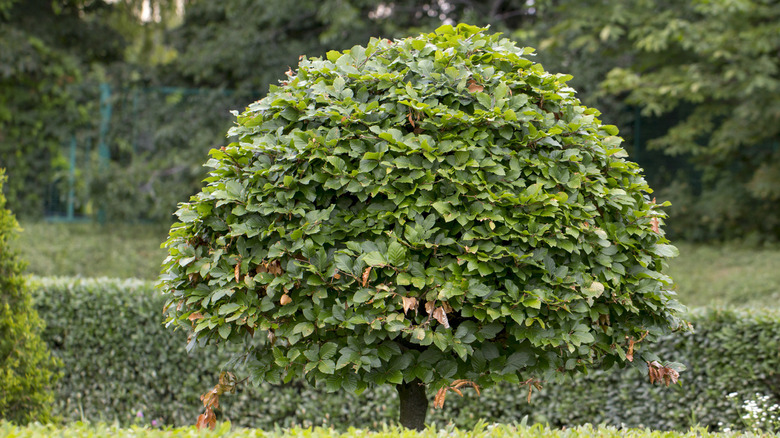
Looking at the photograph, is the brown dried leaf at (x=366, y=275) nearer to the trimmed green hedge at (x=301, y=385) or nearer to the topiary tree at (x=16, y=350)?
the trimmed green hedge at (x=301, y=385)

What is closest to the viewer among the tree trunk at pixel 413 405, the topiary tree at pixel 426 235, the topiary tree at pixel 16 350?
the topiary tree at pixel 426 235

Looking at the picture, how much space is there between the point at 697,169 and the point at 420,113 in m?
11.1

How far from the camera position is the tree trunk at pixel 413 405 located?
326 centimetres

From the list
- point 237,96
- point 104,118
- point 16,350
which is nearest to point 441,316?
point 16,350

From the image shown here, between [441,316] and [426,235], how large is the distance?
0.33m

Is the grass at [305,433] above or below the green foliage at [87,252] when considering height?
below

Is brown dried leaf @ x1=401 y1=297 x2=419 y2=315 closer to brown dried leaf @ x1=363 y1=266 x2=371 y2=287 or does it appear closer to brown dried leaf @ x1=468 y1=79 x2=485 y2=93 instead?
brown dried leaf @ x1=363 y1=266 x2=371 y2=287

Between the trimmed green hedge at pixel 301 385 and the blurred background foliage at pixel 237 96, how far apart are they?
6258mm

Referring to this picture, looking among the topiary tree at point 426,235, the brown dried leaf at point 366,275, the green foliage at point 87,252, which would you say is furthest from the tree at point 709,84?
the brown dried leaf at point 366,275

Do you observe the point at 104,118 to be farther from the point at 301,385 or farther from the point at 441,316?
the point at 441,316

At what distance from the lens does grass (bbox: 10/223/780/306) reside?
830 cm

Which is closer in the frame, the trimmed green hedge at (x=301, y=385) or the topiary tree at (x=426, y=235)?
the topiary tree at (x=426, y=235)

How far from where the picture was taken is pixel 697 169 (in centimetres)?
1245

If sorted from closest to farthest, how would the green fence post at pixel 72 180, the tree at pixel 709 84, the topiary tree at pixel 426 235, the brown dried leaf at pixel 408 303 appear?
the brown dried leaf at pixel 408 303, the topiary tree at pixel 426 235, the tree at pixel 709 84, the green fence post at pixel 72 180
